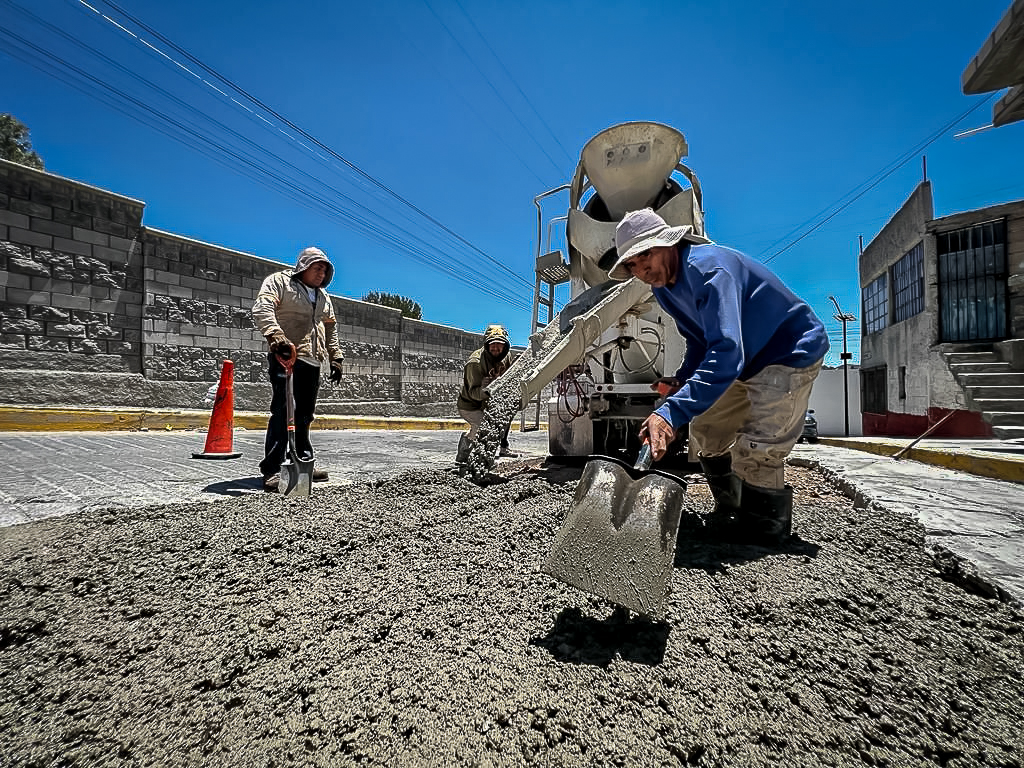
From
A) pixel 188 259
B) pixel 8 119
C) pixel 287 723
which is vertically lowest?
pixel 287 723

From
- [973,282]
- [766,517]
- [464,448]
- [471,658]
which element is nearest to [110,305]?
[464,448]

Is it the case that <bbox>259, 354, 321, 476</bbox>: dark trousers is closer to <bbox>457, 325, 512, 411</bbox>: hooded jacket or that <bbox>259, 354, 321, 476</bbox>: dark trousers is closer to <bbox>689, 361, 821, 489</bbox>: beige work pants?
<bbox>457, 325, 512, 411</bbox>: hooded jacket

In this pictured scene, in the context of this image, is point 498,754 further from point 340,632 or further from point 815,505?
point 815,505

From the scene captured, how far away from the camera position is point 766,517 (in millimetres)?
2035

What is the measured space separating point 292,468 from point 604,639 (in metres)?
2.36

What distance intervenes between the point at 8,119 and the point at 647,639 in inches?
1038

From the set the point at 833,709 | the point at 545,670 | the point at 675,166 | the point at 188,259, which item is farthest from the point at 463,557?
the point at 188,259

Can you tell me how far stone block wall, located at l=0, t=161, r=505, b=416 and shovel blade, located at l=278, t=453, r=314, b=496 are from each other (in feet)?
15.8

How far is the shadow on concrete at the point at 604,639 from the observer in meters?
1.20

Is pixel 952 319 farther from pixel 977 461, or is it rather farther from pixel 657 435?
pixel 657 435

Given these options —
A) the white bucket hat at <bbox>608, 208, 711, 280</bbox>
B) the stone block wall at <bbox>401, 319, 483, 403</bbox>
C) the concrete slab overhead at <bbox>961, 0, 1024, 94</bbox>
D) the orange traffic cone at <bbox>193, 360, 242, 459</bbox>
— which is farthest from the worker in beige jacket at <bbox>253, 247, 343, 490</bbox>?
the stone block wall at <bbox>401, 319, 483, 403</bbox>

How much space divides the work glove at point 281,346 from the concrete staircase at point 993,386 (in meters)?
8.96

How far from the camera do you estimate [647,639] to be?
50.2 inches

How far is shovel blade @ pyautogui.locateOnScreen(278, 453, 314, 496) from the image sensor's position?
293cm
